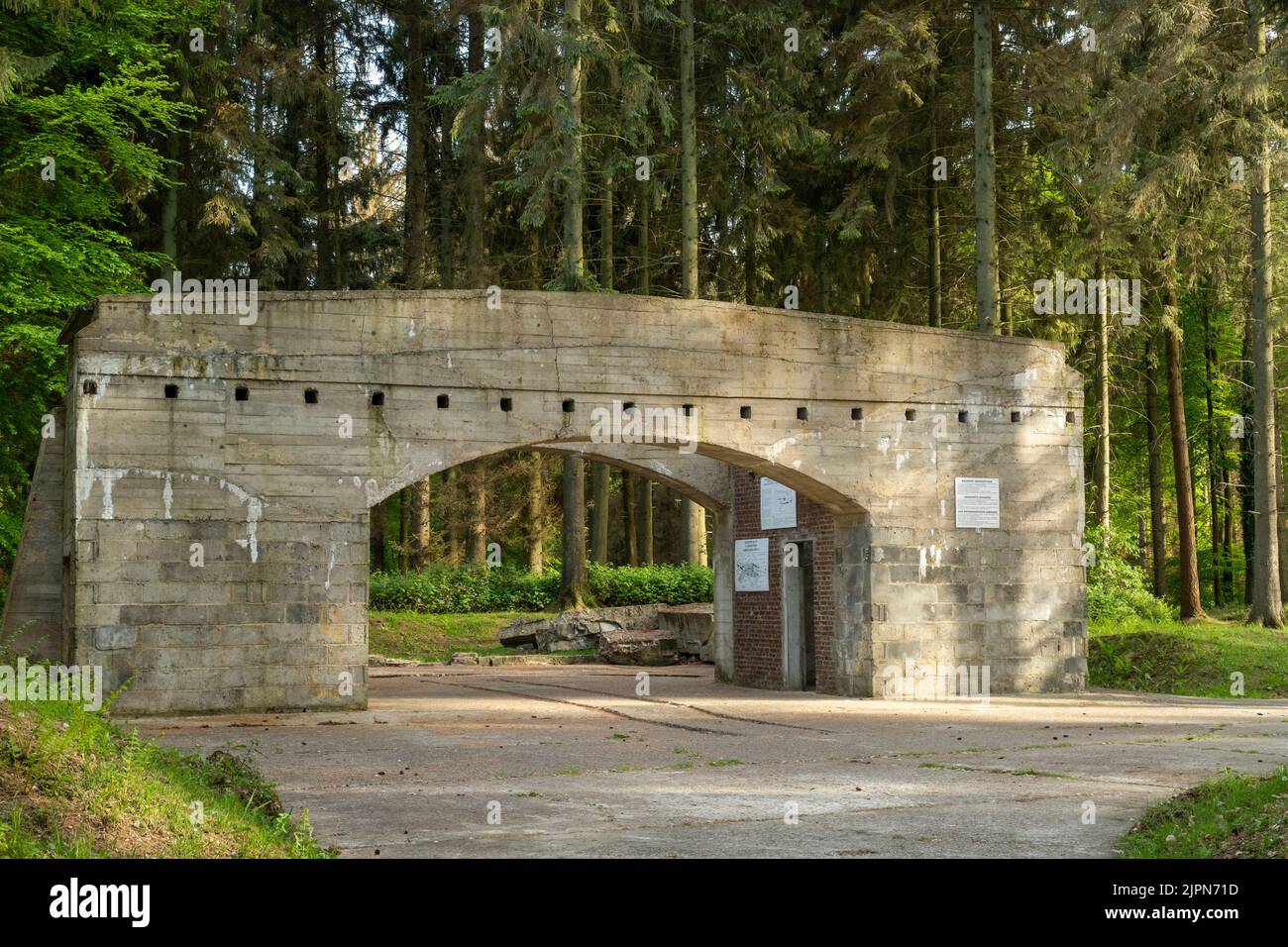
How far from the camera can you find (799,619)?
21641 millimetres

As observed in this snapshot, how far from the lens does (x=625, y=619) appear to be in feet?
102

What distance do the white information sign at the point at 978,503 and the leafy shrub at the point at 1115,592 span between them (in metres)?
7.30

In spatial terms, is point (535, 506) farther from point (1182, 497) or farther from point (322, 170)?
→ point (1182, 497)

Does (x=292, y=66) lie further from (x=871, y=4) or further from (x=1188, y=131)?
(x=1188, y=131)

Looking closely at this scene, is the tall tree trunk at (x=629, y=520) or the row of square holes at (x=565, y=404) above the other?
the row of square holes at (x=565, y=404)

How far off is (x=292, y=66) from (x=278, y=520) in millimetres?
18427

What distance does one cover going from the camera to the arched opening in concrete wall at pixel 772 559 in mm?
19562

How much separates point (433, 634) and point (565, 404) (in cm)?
1535

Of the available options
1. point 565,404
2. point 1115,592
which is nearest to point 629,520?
point 1115,592

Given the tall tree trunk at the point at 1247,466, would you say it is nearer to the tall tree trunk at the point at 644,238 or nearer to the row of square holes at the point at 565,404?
the tall tree trunk at the point at 644,238

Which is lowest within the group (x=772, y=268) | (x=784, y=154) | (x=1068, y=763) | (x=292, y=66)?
(x=1068, y=763)

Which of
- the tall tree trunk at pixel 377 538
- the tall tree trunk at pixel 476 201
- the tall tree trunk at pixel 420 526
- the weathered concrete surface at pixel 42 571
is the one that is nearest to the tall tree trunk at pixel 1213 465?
the tall tree trunk at pixel 476 201
